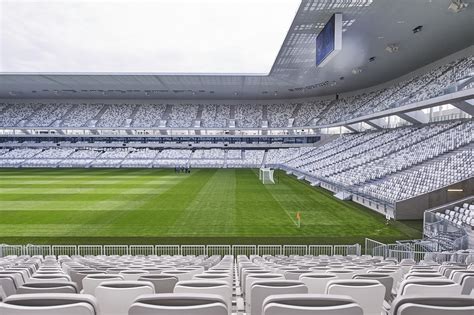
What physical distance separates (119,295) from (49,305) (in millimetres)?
899

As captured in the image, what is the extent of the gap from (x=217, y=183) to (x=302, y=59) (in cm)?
1570

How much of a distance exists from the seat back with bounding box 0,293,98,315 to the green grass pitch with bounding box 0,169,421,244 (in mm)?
13898

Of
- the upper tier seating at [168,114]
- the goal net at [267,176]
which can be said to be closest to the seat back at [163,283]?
the goal net at [267,176]

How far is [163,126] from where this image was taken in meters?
68.3

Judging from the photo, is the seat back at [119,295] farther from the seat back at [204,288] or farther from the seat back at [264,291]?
the seat back at [264,291]

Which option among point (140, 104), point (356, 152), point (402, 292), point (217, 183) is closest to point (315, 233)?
point (402, 292)

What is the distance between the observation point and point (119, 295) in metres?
2.99

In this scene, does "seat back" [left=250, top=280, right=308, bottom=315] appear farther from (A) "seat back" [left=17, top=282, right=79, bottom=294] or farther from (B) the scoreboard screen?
(B) the scoreboard screen

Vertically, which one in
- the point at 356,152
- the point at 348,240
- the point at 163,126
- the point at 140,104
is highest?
the point at 140,104

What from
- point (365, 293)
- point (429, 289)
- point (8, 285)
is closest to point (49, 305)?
point (365, 293)

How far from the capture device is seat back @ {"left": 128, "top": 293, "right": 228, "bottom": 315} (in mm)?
1954

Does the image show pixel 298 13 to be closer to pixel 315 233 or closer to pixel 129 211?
pixel 315 233

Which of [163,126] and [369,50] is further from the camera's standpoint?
[163,126]

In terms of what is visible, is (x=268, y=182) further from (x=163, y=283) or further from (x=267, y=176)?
(x=163, y=283)
